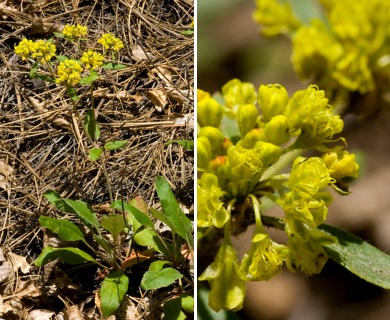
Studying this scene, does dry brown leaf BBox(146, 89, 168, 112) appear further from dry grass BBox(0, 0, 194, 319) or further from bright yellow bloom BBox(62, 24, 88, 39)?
bright yellow bloom BBox(62, 24, 88, 39)

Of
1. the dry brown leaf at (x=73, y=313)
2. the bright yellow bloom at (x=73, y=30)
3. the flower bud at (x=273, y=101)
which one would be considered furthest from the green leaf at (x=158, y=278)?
the bright yellow bloom at (x=73, y=30)

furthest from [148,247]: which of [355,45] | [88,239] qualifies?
[355,45]

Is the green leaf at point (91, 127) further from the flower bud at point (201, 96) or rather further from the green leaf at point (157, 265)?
the flower bud at point (201, 96)

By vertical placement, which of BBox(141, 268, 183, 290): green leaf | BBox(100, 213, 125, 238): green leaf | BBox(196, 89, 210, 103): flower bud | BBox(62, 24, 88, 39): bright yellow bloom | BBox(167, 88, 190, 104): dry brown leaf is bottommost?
BBox(141, 268, 183, 290): green leaf

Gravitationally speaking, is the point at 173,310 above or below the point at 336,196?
below

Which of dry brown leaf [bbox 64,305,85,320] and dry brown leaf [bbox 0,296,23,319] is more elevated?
dry brown leaf [bbox 0,296,23,319]

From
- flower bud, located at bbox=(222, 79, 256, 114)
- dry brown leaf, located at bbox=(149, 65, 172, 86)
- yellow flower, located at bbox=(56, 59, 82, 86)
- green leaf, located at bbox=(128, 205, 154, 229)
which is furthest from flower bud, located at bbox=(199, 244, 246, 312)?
dry brown leaf, located at bbox=(149, 65, 172, 86)

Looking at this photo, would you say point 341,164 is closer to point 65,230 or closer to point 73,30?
point 65,230

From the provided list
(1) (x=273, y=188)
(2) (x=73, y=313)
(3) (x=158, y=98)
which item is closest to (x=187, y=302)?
(2) (x=73, y=313)
